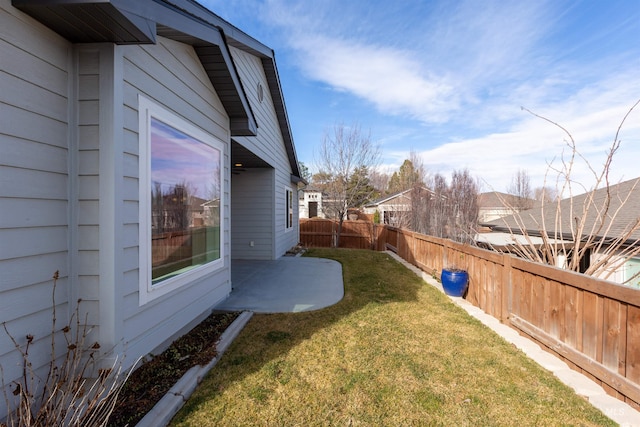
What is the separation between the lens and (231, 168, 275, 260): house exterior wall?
8.72m

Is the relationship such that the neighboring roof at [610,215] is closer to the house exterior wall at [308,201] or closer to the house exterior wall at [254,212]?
the house exterior wall at [254,212]

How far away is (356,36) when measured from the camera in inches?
381

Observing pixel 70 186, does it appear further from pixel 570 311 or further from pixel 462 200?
pixel 462 200

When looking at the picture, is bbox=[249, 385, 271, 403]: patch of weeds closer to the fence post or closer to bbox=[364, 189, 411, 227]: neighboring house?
the fence post

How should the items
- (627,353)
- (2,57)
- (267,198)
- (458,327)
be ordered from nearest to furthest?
(2,57) → (627,353) → (458,327) → (267,198)

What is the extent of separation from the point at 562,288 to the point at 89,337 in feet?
15.6

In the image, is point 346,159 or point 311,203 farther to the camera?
point 311,203

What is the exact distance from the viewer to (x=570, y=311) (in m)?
3.16

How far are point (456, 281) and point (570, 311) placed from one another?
2.50m

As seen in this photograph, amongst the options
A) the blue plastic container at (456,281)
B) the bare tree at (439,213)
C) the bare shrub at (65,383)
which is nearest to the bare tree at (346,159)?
the bare tree at (439,213)

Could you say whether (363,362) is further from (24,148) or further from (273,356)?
(24,148)

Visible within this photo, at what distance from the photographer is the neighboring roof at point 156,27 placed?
1.93 metres

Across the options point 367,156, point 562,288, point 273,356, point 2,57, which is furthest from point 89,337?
point 367,156

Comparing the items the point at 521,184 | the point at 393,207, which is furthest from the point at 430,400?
the point at 521,184
